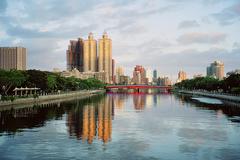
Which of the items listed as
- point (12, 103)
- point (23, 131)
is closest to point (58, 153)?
point (23, 131)

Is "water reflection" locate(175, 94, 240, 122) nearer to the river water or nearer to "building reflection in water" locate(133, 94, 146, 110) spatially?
"building reflection in water" locate(133, 94, 146, 110)

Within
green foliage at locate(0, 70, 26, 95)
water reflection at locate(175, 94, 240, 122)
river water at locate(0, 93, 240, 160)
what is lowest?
river water at locate(0, 93, 240, 160)

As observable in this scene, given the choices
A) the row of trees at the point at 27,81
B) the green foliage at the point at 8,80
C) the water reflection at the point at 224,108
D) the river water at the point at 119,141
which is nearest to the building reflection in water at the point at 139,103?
the water reflection at the point at 224,108

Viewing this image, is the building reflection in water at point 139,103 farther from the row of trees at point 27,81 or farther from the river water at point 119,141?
the river water at point 119,141

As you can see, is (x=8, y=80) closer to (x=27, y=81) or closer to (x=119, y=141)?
(x=27, y=81)

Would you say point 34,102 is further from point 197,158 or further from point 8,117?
point 197,158

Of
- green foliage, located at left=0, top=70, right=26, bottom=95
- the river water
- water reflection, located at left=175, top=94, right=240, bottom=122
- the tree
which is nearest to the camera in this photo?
the river water

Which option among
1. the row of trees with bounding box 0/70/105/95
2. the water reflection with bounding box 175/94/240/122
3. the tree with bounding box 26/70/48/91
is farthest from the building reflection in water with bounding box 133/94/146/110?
the row of trees with bounding box 0/70/105/95

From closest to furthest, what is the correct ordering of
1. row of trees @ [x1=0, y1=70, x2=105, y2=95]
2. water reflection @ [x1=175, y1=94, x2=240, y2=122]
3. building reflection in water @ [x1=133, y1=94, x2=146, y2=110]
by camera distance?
1. water reflection @ [x1=175, y1=94, x2=240, y2=122]
2. building reflection in water @ [x1=133, y1=94, x2=146, y2=110]
3. row of trees @ [x1=0, y1=70, x2=105, y2=95]

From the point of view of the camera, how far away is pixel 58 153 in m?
31.7

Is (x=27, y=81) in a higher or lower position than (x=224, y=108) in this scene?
higher

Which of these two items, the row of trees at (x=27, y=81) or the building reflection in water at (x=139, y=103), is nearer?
the building reflection in water at (x=139, y=103)

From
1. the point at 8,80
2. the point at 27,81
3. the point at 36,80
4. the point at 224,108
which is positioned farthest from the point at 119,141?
the point at 36,80

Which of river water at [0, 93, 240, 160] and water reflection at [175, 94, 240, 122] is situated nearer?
river water at [0, 93, 240, 160]
